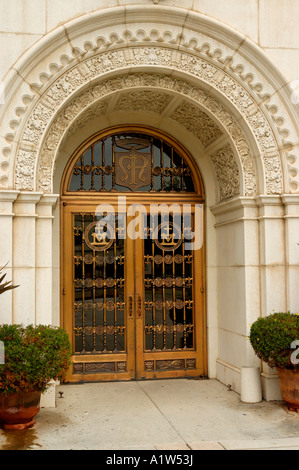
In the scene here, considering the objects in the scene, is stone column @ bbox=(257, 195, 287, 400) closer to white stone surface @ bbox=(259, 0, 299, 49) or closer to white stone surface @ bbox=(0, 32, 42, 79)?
white stone surface @ bbox=(259, 0, 299, 49)

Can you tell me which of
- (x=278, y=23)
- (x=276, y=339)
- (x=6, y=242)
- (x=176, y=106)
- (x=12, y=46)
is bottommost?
(x=276, y=339)

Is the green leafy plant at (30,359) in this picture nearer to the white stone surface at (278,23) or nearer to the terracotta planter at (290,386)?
the terracotta planter at (290,386)

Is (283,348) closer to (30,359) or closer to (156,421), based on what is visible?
(156,421)

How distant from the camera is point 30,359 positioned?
4605 mm

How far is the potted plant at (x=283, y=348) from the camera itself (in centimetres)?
522

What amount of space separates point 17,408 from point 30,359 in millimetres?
584

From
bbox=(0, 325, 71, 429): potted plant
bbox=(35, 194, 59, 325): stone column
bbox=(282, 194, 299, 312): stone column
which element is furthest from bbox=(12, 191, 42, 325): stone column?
bbox=(282, 194, 299, 312): stone column

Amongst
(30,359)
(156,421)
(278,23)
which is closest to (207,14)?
(278,23)

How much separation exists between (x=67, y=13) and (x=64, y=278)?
3.57 metres

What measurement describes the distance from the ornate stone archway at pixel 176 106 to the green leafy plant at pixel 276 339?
0.52 metres

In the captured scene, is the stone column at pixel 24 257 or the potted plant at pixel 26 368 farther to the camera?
the stone column at pixel 24 257

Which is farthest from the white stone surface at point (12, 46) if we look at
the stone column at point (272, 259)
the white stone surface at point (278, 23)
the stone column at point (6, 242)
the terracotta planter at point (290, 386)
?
the terracotta planter at point (290, 386)
